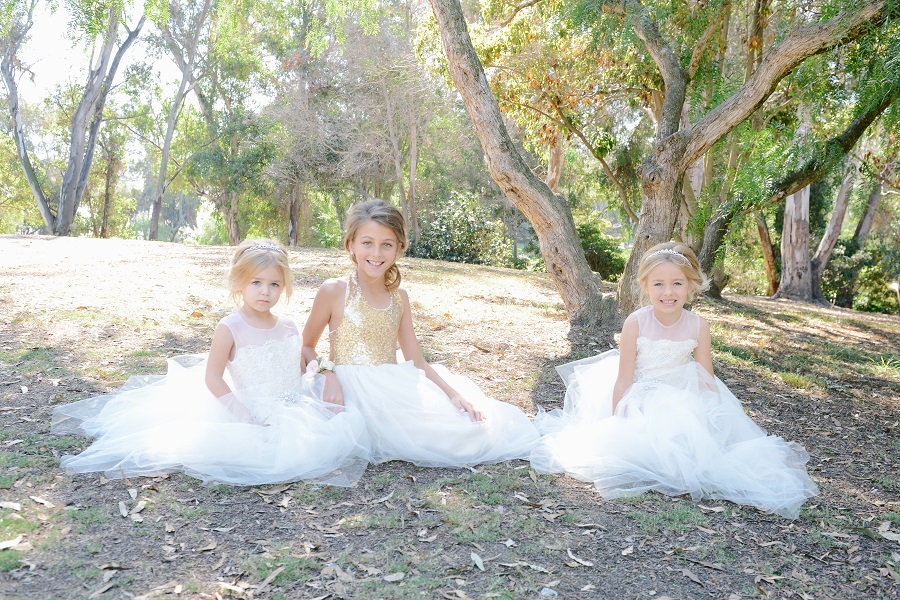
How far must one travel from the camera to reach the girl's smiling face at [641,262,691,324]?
394 centimetres

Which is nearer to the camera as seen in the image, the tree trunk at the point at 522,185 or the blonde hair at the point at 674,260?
the blonde hair at the point at 674,260

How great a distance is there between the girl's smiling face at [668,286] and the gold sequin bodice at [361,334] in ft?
4.83

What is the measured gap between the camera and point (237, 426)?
3.34 m

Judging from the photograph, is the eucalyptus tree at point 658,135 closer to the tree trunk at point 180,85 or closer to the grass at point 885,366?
the grass at point 885,366

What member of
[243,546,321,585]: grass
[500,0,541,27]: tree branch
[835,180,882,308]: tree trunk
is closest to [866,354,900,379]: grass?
[500,0,541,27]: tree branch

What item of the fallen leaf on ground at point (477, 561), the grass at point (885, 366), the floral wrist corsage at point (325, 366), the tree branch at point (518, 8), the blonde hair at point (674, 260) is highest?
the tree branch at point (518, 8)

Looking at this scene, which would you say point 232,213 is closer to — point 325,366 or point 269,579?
point 325,366

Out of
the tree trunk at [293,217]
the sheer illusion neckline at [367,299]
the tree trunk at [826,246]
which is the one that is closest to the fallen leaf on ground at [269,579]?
the sheer illusion neckline at [367,299]

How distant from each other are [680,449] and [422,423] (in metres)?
1.28

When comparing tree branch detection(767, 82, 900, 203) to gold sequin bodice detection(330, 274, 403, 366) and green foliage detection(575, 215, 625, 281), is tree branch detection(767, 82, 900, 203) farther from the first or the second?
green foliage detection(575, 215, 625, 281)

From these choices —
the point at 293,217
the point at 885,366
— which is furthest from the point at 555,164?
the point at 293,217

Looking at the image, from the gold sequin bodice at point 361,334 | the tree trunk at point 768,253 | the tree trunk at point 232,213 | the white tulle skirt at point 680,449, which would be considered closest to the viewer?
the white tulle skirt at point 680,449

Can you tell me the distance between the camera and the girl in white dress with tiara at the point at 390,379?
3598 mm

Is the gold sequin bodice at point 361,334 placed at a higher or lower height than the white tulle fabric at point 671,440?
higher
